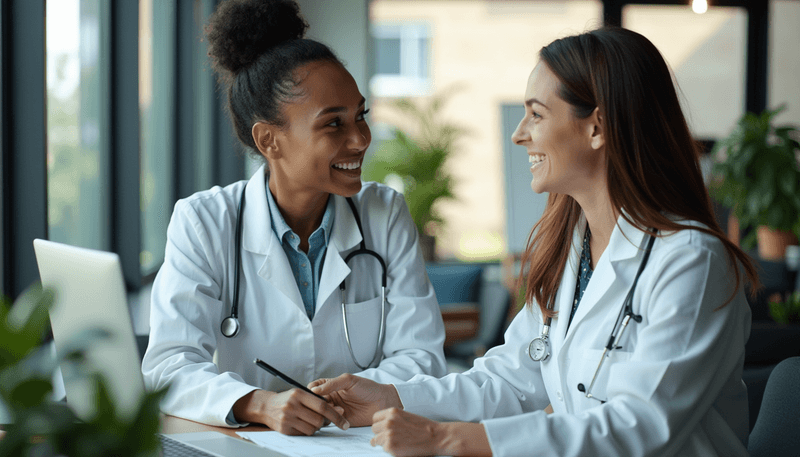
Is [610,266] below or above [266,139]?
below

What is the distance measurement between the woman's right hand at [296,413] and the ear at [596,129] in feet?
2.19

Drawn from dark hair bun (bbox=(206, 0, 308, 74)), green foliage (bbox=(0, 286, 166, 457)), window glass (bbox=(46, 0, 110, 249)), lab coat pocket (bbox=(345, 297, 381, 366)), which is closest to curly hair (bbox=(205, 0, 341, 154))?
dark hair bun (bbox=(206, 0, 308, 74))

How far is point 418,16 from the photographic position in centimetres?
588

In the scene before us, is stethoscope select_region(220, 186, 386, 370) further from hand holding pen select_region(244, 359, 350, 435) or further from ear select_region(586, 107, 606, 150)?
ear select_region(586, 107, 606, 150)

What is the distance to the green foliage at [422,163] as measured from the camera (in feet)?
16.4

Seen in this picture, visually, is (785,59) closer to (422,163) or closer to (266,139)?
(422,163)

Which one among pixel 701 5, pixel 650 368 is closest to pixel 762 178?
pixel 701 5

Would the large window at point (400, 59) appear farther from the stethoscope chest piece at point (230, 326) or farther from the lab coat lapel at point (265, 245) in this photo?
the stethoscope chest piece at point (230, 326)

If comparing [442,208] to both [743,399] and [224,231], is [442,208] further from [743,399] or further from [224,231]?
[743,399]

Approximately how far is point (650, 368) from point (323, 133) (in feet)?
3.02

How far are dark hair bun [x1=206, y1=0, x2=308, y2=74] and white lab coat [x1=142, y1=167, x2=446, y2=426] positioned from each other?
0.97 feet

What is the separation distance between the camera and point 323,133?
1.65 m

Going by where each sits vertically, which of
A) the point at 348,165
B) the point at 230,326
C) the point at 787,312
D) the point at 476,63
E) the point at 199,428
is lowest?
the point at 787,312

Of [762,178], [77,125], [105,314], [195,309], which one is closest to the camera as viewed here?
[105,314]
